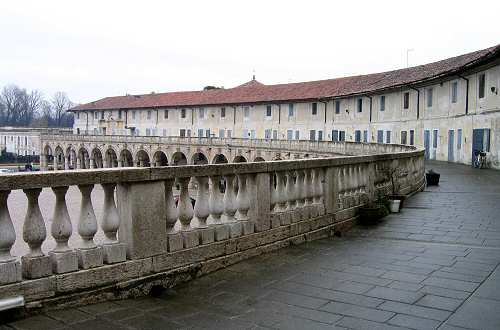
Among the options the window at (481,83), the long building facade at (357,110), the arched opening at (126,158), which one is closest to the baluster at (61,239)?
the long building facade at (357,110)

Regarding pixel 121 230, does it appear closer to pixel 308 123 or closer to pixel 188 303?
pixel 188 303

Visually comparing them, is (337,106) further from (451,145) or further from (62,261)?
(62,261)

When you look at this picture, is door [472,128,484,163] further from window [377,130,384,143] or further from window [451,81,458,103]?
window [377,130,384,143]

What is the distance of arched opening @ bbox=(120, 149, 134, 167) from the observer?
73.6 m

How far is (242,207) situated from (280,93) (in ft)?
178

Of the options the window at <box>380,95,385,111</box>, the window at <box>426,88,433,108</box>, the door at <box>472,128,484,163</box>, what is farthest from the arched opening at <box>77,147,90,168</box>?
the door at <box>472,128,484,163</box>

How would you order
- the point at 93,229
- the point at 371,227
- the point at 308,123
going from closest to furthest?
the point at 93,229
the point at 371,227
the point at 308,123

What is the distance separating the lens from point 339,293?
15.7 ft

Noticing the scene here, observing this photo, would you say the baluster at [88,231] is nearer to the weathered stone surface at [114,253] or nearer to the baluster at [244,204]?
the weathered stone surface at [114,253]

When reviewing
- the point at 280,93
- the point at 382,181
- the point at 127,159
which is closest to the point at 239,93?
the point at 280,93

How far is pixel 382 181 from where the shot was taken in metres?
10.5

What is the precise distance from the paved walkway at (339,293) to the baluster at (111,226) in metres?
0.41

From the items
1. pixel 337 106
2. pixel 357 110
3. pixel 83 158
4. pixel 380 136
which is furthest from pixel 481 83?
pixel 83 158

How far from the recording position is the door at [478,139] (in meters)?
28.1
